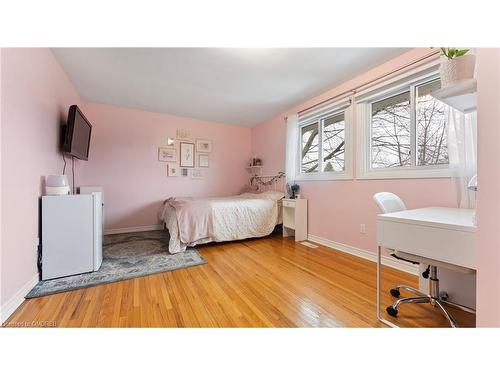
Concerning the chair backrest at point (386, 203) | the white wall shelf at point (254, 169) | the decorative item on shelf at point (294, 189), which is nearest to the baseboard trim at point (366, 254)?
the decorative item on shelf at point (294, 189)

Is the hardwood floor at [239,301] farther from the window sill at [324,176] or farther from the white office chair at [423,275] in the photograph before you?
the window sill at [324,176]

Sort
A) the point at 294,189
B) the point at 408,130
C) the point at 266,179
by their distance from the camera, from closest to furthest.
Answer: the point at 408,130 → the point at 294,189 → the point at 266,179

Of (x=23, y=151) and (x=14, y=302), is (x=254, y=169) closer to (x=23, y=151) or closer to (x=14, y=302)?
(x=23, y=151)

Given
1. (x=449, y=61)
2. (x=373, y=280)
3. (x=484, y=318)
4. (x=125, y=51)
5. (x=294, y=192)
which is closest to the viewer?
(x=484, y=318)

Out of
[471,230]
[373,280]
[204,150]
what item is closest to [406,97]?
[471,230]

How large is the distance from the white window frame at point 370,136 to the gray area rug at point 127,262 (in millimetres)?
2237

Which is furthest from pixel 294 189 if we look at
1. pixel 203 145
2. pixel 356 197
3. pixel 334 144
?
pixel 203 145

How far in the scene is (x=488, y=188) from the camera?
0.72 m

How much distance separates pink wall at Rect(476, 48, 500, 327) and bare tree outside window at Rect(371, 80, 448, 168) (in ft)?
4.18

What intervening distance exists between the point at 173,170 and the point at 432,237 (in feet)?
12.9

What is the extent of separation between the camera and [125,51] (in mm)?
1920

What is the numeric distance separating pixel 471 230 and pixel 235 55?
2245 mm

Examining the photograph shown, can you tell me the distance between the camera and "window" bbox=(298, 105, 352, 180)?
2.67m

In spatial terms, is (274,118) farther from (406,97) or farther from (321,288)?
(321,288)
